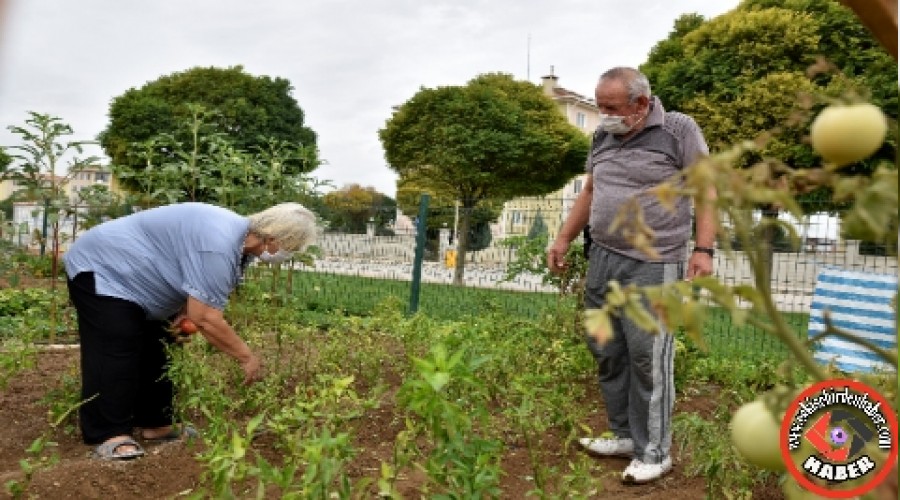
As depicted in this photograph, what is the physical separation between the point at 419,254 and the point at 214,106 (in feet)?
78.8

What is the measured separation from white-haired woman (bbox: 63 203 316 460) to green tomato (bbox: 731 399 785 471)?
8.42ft

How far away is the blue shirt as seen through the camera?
9.99 ft

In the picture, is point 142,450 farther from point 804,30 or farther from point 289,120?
point 289,120

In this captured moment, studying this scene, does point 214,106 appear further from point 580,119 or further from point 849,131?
point 849,131

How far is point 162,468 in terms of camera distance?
295 cm

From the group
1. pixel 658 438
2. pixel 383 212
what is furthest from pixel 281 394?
pixel 383 212

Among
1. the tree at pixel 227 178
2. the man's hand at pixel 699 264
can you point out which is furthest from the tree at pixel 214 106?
the man's hand at pixel 699 264

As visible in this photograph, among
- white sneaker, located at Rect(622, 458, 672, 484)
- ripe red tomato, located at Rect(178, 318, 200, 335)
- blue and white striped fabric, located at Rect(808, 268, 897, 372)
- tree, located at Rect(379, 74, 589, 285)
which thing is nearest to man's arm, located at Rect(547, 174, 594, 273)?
white sneaker, located at Rect(622, 458, 672, 484)

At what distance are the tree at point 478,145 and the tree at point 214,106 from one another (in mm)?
7213

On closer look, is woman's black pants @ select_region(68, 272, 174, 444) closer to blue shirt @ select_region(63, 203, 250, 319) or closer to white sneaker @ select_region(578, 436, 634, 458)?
blue shirt @ select_region(63, 203, 250, 319)

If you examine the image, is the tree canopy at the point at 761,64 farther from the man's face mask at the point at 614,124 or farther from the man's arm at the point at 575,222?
the man's face mask at the point at 614,124

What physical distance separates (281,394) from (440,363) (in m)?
2.51

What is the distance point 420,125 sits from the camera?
23.3m

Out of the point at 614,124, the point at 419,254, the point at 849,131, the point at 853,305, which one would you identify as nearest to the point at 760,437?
the point at 849,131
